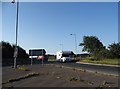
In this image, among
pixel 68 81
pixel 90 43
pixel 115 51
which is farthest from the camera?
pixel 90 43

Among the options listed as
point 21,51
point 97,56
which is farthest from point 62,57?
point 21,51

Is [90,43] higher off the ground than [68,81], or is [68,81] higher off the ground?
[90,43]

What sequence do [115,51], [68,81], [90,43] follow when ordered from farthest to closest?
1. [90,43]
2. [115,51]
3. [68,81]

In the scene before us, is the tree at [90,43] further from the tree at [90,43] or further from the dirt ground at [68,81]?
the dirt ground at [68,81]

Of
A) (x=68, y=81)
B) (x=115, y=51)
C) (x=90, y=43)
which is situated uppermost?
(x=90, y=43)

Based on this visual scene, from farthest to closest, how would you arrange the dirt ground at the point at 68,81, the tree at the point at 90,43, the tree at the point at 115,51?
the tree at the point at 90,43 < the tree at the point at 115,51 < the dirt ground at the point at 68,81

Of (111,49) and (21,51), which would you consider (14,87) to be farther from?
(21,51)

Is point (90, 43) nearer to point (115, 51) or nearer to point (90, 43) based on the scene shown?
point (90, 43)

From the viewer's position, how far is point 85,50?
348 feet

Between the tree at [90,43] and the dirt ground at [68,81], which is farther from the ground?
the tree at [90,43]

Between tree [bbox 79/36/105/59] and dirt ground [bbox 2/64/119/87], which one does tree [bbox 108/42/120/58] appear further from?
dirt ground [bbox 2/64/119/87]

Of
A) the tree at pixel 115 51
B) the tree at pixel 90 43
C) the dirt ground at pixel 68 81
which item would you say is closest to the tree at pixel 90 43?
the tree at pixel 90 43

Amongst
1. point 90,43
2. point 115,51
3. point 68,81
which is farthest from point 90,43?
point 68,81

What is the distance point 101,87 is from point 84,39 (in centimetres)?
9156
